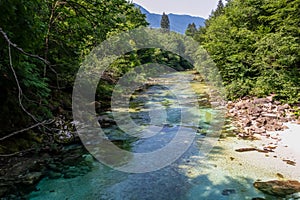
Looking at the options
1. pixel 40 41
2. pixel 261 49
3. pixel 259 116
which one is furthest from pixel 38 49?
pixel 261 49

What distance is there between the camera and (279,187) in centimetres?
432

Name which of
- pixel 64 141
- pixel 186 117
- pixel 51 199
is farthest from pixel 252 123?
pixel 51 199

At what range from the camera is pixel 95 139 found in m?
7.01

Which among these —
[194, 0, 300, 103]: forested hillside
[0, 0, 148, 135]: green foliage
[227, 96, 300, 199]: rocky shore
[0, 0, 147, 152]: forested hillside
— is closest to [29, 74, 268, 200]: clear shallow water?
[227, 96, 300, 199]: rocky shore

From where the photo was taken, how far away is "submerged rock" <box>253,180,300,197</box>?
4.15 metres

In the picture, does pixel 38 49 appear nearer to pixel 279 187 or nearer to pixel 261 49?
pixel 279 187

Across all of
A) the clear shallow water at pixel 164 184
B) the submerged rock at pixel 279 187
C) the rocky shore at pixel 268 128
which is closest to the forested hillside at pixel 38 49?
the clear shallow water at pixel 164 184

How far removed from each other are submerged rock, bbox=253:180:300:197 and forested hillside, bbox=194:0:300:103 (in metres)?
5.47

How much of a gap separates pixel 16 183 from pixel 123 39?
33.7 ft

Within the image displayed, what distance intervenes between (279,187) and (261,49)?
788cm

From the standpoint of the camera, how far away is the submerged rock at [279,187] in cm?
415

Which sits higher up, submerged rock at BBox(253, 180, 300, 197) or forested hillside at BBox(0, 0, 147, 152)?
forested hillside at BBox(0, 0, 147, 152)

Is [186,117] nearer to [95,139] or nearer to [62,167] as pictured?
[95,139]

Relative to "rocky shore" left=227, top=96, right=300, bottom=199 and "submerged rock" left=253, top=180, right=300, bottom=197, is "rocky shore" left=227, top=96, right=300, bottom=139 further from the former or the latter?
"submerged rock" left=253, top=180, right=300, bottom=197
